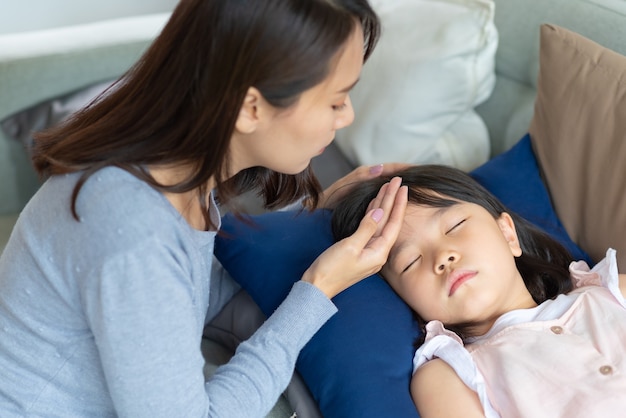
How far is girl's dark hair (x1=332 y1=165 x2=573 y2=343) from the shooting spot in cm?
145

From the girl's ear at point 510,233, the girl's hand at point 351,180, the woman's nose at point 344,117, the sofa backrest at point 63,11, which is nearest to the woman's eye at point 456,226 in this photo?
the girl's ear at point 510,233

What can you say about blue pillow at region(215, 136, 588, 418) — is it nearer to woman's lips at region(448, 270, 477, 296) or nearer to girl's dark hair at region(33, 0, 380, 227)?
woman's lips at region(448, 270, 477, 296)

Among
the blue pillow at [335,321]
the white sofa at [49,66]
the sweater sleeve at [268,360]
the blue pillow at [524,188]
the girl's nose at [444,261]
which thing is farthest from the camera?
the white sofa at [49,66]

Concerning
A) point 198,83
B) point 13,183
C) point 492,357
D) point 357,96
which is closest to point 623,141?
point 492,357

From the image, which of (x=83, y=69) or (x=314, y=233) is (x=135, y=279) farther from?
(x=83, y=69)

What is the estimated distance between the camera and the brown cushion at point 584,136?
1441mm

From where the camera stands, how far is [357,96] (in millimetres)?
1959

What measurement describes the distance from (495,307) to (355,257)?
0.28 metres

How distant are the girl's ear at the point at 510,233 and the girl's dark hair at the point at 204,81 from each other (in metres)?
0.53

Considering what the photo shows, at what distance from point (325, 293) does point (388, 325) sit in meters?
0.15

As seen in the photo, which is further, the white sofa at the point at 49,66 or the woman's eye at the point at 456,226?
the white sofa at the point at 49,66

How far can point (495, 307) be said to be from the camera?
4.41ft

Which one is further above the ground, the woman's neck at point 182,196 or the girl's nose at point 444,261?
the woman's neck at point 182,196

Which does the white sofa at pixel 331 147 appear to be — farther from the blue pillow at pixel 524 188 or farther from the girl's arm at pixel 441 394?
the girl's arm at pixel 441 394
